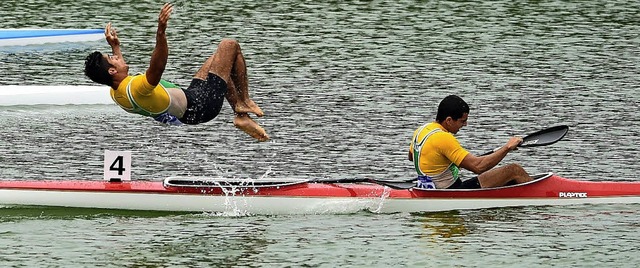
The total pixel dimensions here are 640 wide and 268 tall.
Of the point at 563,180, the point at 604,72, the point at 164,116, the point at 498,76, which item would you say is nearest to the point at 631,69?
the point at 604,72

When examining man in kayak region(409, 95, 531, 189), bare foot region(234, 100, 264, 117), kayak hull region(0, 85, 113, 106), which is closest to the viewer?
bare foot region(234, 100, 264, 117)

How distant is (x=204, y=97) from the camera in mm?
18250

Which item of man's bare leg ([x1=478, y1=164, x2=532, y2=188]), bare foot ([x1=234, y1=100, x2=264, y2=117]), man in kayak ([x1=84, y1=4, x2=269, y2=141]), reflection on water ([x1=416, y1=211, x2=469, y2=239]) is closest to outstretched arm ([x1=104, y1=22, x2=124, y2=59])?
man in kayak ([x1=84, y1=4, x2=269, y2=141])

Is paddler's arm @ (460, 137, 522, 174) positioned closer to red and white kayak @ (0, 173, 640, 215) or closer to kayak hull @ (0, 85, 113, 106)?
red and white kayak @ (0, 173, 640, 215)

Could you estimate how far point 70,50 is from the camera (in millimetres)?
36062

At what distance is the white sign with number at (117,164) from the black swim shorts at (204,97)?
0.89 m

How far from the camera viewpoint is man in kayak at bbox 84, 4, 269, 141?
17.8m

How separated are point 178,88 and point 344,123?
28.6 feet

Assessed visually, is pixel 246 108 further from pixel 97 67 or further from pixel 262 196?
pixel 97 67

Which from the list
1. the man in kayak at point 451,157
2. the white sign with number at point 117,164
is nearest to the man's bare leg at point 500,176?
the man in kayak at point 451,157

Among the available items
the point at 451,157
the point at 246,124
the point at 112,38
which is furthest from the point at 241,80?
the point at 451,157

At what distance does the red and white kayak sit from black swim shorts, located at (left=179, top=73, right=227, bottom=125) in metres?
0.91

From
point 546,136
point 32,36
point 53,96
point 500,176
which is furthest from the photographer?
point 32,36

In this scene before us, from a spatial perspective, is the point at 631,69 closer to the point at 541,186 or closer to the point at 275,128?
the point at 275,128
